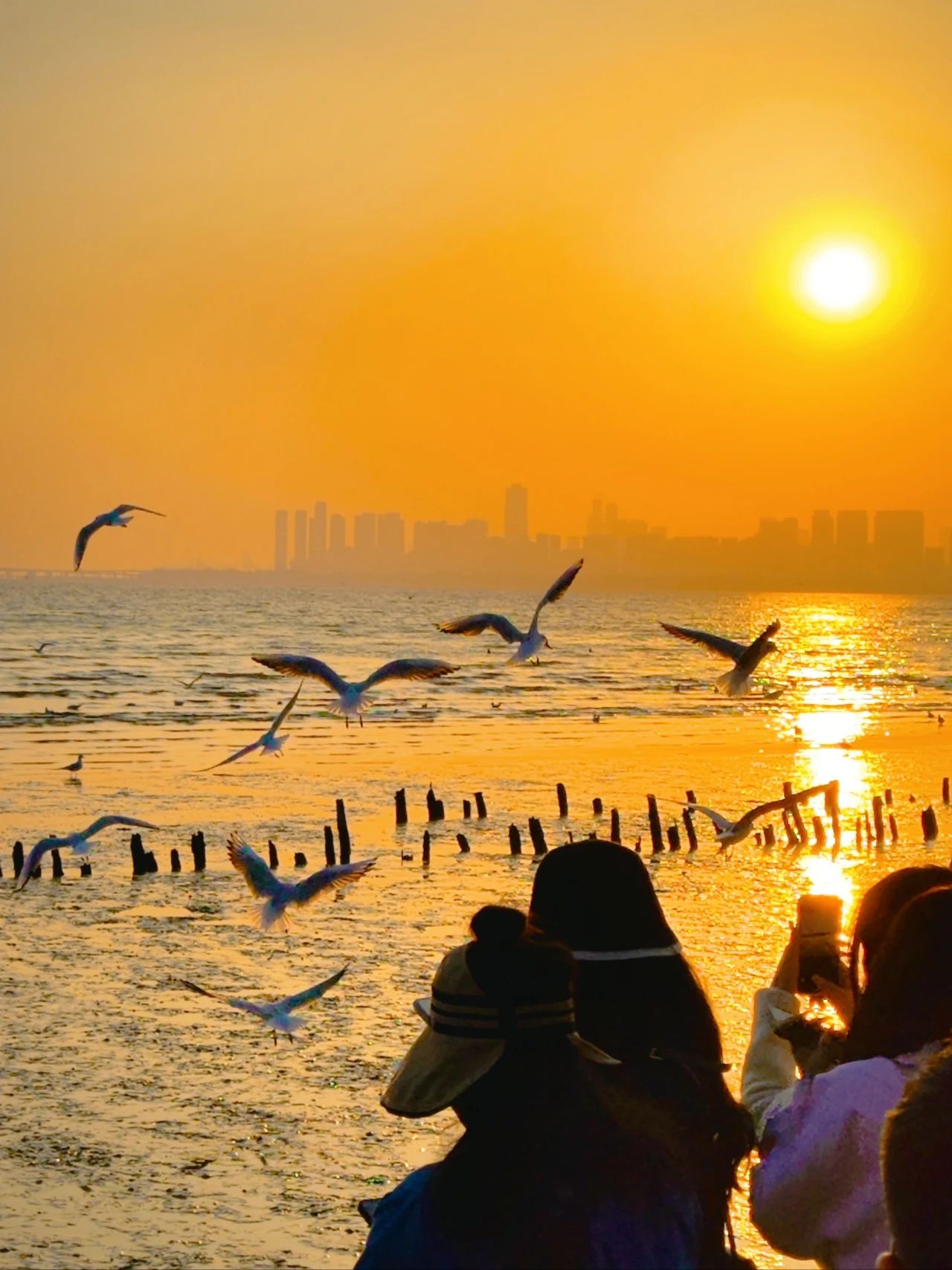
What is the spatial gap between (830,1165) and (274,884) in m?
10.4

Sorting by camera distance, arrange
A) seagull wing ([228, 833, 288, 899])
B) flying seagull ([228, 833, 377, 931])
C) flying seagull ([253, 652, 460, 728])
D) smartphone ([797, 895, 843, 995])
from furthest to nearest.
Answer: seagull wing ([228, 833, 288, 899])
flying seagull ([253, 652, 460, 728])
flying seagull ([228, 833, 377, 931])
smartphone ([797, 895, 843, 995])

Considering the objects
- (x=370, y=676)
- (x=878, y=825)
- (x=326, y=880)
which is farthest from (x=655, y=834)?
(x=326, y=880)

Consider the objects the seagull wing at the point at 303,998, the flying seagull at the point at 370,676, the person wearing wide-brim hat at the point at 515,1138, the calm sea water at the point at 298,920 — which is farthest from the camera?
the flying seagull at the point at 370,676

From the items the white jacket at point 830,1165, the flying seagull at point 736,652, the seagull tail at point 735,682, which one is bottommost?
the white jacket at point 830,1165

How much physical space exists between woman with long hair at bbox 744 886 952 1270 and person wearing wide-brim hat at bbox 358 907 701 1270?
34.8 inches

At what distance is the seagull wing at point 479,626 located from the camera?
39.5 ft

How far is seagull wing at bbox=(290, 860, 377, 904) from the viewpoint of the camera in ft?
40.1

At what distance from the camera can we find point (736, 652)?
13.4 m

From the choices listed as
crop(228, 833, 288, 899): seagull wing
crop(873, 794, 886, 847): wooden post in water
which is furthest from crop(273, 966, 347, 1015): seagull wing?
crop(873, 794, 886, 847): wooden post in water

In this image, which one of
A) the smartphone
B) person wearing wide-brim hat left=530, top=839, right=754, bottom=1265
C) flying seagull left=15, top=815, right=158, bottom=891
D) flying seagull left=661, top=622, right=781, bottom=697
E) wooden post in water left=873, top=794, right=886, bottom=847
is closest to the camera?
person wearing wide-brim hat left=530, top=839, right=754, bottom=1265

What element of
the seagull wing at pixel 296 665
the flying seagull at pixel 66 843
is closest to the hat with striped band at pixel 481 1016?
the seagull wing at pixel 296 665

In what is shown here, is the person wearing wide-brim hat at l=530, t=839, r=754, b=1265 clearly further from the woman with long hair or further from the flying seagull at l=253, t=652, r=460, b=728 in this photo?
the flying seagull at l=253, t=652, r=460, b=728

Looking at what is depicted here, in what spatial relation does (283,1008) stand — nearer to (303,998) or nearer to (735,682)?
(303,998)

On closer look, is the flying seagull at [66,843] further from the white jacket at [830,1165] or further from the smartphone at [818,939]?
the white jacket at [830,1165]
